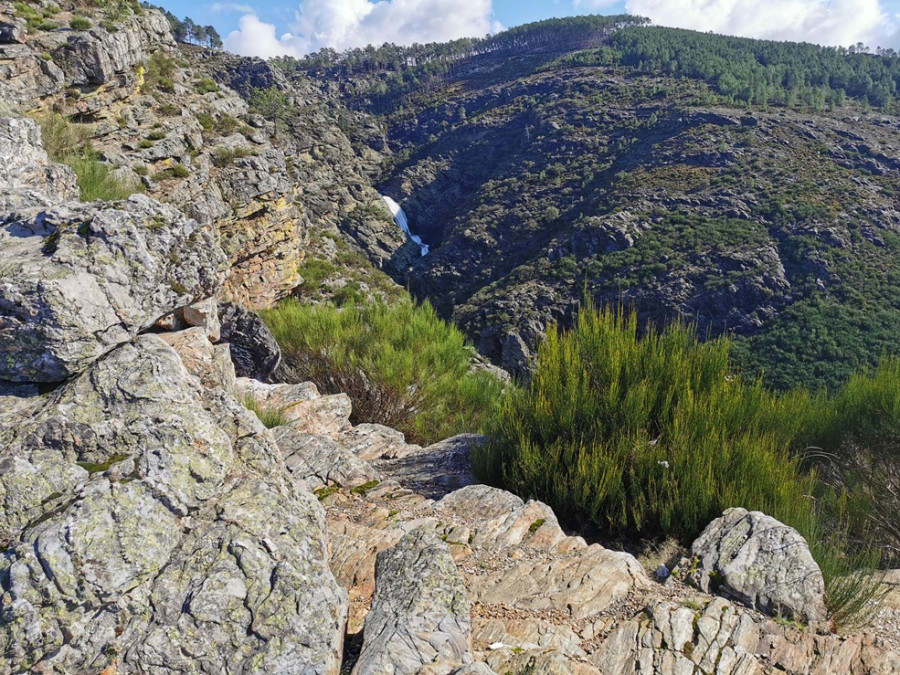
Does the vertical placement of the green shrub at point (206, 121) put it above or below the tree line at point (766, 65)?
below

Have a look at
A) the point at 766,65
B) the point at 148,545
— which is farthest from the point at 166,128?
the point at 766,65

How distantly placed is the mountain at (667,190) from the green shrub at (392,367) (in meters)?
12.2

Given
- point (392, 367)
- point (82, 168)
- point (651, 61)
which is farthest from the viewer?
point (651, 61)

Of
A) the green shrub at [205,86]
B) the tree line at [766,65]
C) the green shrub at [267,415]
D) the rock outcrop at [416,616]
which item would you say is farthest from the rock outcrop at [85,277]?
the tree line at [766,65]

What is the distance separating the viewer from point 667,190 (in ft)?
175

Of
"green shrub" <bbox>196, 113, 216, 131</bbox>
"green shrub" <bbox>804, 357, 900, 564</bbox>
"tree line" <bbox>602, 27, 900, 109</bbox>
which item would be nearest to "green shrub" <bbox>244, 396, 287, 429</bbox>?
"green shrub" <bbox>804, 357, 900, 564</bbox>

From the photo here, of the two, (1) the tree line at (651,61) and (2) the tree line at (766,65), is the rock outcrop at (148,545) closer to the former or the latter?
(1) the tree line at (651,61)

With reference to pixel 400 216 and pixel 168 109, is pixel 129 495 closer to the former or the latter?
pixel 168 109

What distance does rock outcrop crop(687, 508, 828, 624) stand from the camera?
2.68 meters

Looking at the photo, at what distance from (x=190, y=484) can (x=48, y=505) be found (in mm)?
485

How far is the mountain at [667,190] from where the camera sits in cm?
4006

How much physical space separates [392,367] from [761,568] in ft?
15.4

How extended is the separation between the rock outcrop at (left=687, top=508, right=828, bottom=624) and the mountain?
619 inches

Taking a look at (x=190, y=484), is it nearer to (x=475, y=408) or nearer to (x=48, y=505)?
(x=48, y=505)
